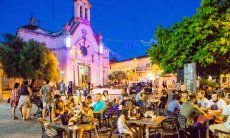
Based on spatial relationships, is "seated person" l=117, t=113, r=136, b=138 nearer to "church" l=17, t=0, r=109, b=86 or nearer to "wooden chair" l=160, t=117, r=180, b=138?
"wooden chair" l=160, t=117, r=180, b=138

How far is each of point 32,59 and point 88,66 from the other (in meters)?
17.6

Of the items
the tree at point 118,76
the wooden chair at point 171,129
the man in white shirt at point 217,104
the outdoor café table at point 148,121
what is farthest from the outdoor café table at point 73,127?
the tree at point 118,76

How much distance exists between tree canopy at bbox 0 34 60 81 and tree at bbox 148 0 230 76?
19.5 metres

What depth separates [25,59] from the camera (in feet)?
116

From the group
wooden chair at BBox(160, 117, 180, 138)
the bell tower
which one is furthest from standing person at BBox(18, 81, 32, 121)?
the bell tower

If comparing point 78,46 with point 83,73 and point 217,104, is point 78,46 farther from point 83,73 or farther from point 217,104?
point 217,104

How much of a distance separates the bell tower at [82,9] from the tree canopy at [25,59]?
51.8ft

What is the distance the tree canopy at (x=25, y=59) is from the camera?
3447 centimetres

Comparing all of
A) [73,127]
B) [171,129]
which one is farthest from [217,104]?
[73,127]

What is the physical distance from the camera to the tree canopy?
3447 centimetres

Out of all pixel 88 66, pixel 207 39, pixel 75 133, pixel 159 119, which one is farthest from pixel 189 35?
pixel 88 66

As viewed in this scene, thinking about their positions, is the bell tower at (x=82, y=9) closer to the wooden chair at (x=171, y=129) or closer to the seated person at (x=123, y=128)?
the wooden chair at (x=171, y=129)

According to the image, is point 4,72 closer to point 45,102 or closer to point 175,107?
point 45,102

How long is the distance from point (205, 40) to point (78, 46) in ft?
116
